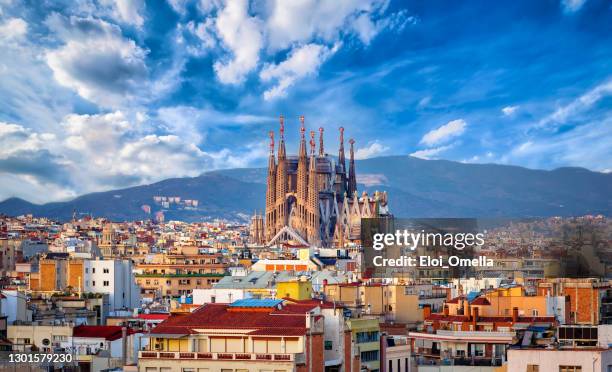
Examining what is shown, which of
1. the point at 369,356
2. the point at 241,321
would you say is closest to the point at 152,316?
the point at 369,356

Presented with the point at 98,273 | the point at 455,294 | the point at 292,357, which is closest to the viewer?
the point at 292,357

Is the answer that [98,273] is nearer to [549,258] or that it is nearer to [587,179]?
[549,258]

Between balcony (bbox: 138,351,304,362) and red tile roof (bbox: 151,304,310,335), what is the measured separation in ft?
1.91

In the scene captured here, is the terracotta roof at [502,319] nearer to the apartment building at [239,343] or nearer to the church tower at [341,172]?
the apartment building at [239,343]

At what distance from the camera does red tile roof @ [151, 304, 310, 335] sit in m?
22.3

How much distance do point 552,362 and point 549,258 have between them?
134ft

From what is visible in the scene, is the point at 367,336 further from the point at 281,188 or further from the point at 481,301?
the point at 281,188

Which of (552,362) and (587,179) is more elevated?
(587,179)

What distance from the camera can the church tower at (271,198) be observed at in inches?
6088

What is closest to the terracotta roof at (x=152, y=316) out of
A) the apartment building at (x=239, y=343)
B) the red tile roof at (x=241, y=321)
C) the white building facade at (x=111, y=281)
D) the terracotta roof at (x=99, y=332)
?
the terracotta roof at (x=99, y=332)

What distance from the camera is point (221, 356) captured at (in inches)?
856

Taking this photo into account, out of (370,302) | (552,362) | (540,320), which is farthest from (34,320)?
(552,362)

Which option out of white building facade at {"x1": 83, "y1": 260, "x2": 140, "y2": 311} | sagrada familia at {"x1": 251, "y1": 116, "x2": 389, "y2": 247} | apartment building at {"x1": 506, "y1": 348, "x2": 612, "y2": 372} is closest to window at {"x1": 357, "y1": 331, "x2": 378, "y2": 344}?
apartment building at {"x1": 506, "y1": 348, "x2": 612, "y2": 372}

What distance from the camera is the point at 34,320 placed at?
36.3 m
